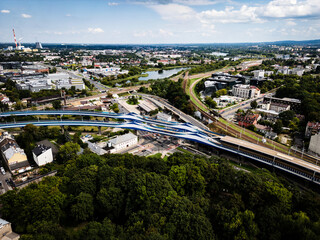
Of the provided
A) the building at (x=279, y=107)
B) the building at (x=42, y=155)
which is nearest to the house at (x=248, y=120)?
the building at (x=279, y=107)

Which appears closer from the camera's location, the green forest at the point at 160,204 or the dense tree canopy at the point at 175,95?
the green forest at the point at 160,204

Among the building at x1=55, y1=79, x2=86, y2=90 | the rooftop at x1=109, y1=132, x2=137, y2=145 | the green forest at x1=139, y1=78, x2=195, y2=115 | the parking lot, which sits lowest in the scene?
the parking lot

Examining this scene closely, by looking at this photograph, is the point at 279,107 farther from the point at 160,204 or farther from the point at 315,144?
the point at 160,204

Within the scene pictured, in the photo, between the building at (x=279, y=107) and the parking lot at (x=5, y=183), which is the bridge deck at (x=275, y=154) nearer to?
the building at (x=279, y=107)

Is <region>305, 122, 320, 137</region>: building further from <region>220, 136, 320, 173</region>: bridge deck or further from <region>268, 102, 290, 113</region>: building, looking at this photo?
<region>268, 102, 290, 113</region>: building

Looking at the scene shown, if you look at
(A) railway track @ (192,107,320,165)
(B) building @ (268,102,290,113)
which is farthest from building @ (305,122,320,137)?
(B) building @ (268,102,290,113)

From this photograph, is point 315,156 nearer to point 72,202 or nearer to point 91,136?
point 72,202

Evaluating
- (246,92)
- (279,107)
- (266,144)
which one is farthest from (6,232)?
(246,92)
